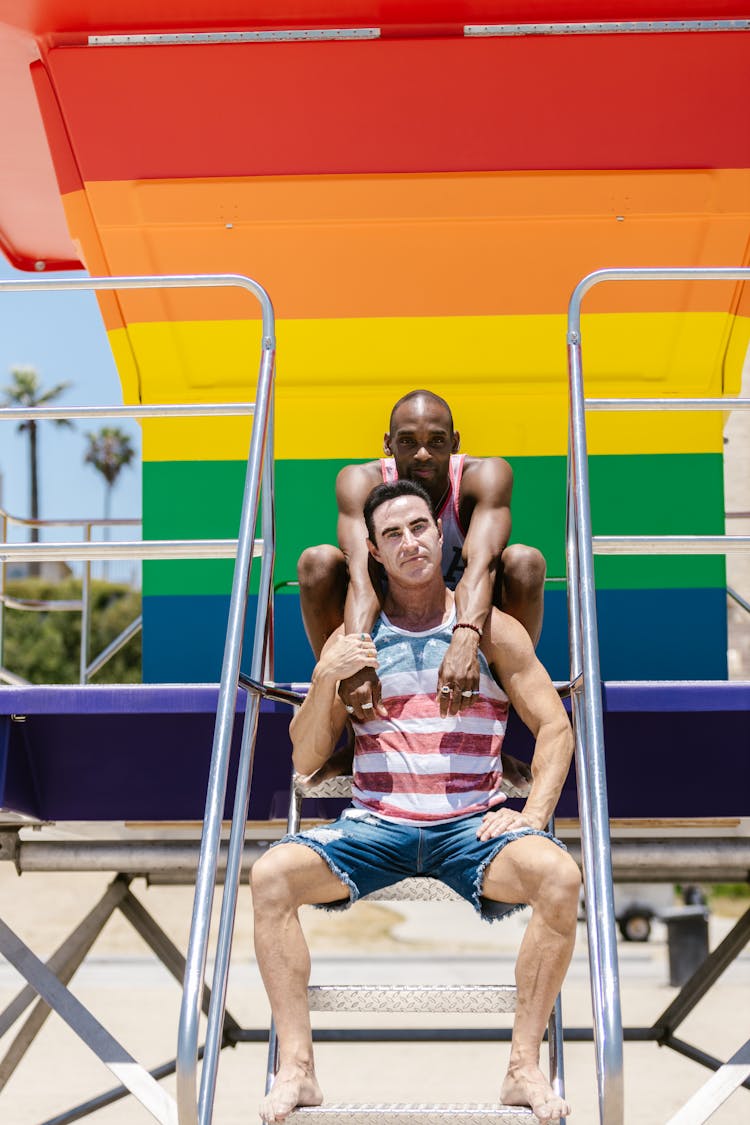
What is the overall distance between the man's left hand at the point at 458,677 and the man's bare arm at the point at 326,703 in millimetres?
164

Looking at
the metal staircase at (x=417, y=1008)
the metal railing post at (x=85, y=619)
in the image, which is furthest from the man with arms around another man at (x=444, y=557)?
the metal railing post at (x=85, y=619)

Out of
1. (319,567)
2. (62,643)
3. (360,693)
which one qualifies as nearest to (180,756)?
(319,567)

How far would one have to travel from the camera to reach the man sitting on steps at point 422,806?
2.57 meters

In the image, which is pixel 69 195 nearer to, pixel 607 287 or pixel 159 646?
pixel 159 646

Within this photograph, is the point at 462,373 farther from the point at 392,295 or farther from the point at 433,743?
the point at 433,743

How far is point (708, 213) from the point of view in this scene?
429 cm

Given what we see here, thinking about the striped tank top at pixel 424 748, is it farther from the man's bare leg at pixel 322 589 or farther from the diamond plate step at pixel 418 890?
the man's bare leg at pixel 322 589

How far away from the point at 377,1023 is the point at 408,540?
7804 mm

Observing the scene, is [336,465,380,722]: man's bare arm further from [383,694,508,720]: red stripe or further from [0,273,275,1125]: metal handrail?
[0,273,275,1125]: metal handrail

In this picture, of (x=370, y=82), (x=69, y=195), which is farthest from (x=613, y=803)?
(x=69, y=195)

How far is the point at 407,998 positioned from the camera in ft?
9.07

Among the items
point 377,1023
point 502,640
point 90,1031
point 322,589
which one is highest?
point 322,589

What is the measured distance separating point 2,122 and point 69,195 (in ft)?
2.80

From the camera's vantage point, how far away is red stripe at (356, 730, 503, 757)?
9.53ft
